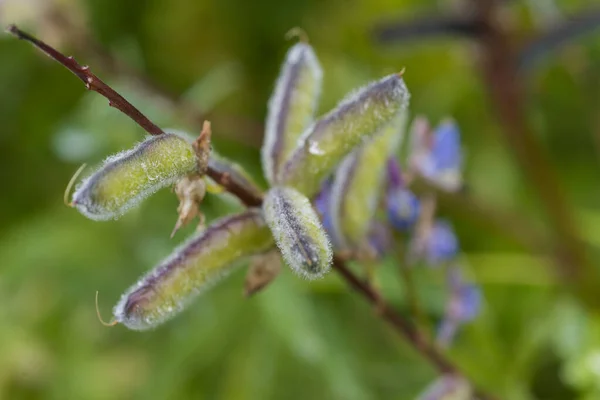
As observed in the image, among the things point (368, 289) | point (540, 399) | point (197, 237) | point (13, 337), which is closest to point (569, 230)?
point (540, 399)

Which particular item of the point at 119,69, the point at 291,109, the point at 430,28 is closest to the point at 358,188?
the point at 291,109

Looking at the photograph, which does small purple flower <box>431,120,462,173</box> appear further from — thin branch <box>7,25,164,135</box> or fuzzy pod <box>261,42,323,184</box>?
thin branch <box>7,25,164,135</box>

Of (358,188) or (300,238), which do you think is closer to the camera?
(300,238)

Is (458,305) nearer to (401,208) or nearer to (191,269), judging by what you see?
(401,208)

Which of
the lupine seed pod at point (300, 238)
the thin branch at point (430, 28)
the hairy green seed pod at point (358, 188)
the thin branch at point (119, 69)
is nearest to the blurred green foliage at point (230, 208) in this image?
the thin branch at point (119, 69)

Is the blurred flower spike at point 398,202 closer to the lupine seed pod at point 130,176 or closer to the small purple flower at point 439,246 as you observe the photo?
the small purple flower at point 439,246
